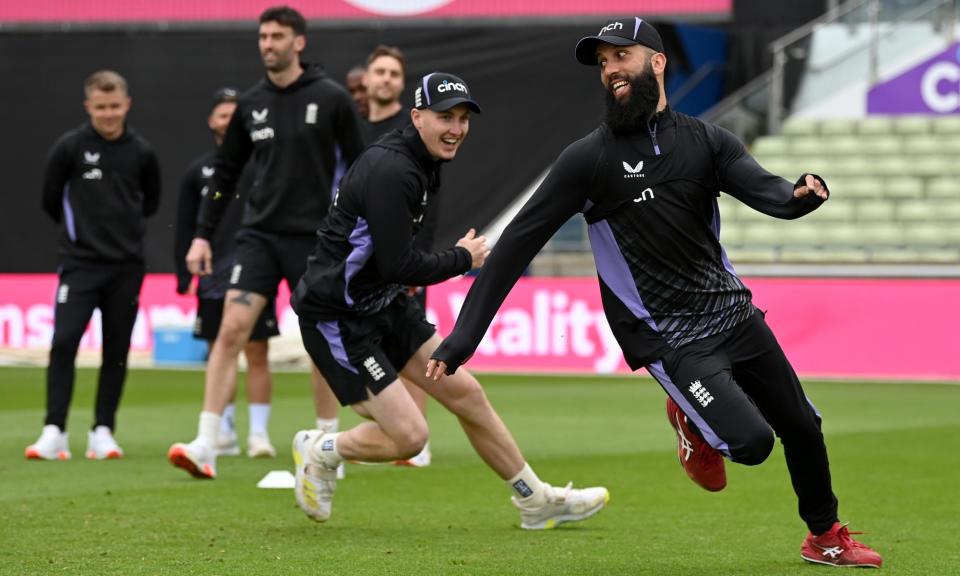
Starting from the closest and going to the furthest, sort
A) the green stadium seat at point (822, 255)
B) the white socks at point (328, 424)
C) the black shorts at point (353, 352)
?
the black shorts at point (353, 352), the white socks at point (328, 424), the green stadium seat at point (822, 255)

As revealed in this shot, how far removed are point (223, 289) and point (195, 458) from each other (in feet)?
8.33

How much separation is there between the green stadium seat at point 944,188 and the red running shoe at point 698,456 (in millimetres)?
17076

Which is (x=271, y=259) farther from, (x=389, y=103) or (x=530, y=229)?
(x=530, y=229)

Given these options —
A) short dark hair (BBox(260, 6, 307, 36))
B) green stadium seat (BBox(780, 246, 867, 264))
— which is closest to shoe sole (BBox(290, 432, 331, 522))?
short dark hair (BBox(260, 6, 307, 36))

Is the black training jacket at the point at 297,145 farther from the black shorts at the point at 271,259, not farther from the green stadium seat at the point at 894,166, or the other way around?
the green stadium seat at the point at 894,166

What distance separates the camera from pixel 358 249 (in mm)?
7355

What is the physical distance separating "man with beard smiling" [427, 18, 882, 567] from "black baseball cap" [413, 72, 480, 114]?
86cm

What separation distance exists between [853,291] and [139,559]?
1233 centimetres

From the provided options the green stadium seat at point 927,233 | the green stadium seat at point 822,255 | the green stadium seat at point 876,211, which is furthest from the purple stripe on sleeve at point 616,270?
the green stadium seat at point 876,211

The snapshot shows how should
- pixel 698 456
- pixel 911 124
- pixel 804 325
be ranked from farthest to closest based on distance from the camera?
pixel 911 124 → pixel 804 325 → pixel 698 456

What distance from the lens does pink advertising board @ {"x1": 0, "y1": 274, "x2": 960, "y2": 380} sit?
56.6ft

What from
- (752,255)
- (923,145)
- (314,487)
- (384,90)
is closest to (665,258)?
(314,487)

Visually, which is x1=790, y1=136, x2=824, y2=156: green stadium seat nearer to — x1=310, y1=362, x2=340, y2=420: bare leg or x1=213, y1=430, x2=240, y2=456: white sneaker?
x1=213, y1=430, x2=240, y2=456: white sneaker

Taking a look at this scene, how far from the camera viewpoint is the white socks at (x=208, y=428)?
9094 millimetres
